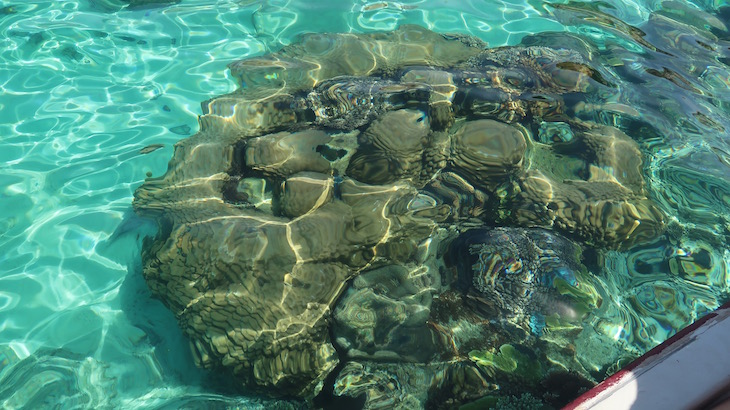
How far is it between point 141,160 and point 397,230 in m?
2.74

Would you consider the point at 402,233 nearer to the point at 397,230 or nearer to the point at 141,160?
the point at 397,230

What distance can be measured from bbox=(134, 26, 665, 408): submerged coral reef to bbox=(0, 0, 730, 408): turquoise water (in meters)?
0.29

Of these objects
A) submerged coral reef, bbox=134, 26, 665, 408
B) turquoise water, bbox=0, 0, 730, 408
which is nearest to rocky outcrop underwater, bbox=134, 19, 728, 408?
submerged coral reef, bbox=134, 26, 665, 408

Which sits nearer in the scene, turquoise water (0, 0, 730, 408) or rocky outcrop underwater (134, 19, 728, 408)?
rocky outcrop underwater (134, 19, 728, 408)

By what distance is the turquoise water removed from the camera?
3686 millimetres

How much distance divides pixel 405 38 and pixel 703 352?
4.81 meters

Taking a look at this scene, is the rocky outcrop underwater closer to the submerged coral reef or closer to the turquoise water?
the submerged coral reef

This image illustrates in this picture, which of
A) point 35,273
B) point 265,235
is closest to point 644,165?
point 265,235

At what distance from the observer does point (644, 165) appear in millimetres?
4734

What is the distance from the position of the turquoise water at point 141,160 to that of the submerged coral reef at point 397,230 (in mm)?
→ 294

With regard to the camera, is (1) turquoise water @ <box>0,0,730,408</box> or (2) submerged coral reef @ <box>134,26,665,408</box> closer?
(2) submerged coral reef @ <box>134,26,665,408</box>

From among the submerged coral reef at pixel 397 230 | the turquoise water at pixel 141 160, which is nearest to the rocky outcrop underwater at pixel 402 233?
the submerged coral reef at pixel 397 230

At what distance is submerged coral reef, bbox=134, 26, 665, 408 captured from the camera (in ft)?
11.2

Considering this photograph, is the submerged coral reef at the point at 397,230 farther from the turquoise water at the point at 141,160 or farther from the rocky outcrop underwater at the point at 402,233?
the turquoise water at the point at 141,160
